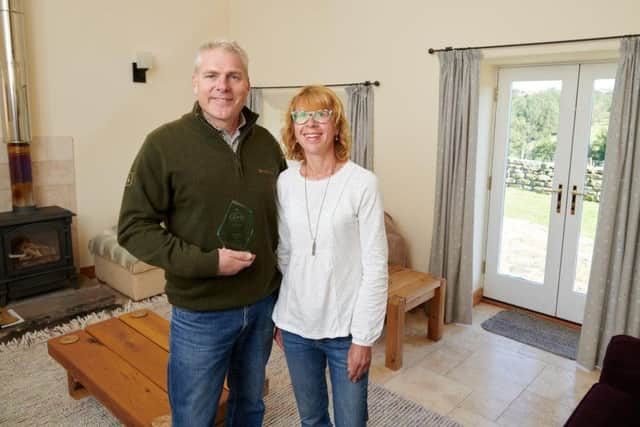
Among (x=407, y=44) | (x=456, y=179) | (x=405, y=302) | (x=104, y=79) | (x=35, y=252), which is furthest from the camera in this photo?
(x=104, y=79)

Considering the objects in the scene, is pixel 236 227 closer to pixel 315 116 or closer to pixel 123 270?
pixel 315 116

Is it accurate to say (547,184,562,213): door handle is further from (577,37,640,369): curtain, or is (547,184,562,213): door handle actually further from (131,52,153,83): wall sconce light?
(131,52,153,83): wall sconce light

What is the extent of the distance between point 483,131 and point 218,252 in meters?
2.98

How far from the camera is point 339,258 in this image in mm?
1447

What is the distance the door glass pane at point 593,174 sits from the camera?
3346mm

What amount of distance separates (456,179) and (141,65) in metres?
3.12

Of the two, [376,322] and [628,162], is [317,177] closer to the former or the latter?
[376,322]

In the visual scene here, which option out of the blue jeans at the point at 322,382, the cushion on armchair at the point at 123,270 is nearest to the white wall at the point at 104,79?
the cushion on armchair at the point at 123,270

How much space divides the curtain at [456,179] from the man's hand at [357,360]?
2.36m

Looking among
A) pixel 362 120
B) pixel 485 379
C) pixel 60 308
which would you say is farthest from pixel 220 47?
pixel 60 308

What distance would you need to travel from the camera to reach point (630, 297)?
2.89m

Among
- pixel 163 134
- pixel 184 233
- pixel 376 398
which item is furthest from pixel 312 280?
pixel 376 398

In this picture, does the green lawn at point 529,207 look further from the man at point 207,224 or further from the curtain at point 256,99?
the man at point 207,224

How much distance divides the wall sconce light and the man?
11.8 ft
